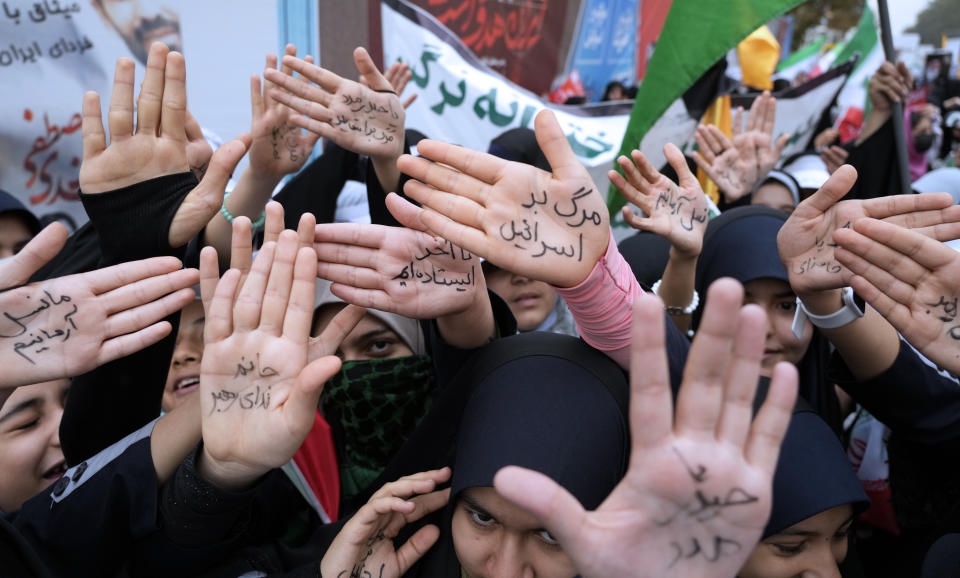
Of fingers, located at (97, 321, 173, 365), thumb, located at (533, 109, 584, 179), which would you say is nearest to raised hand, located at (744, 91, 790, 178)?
thumb, located at (533, 109, 584, 179)

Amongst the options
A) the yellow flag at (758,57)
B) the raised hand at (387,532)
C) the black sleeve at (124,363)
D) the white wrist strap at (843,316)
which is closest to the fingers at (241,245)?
the black sleeve at (124,363)

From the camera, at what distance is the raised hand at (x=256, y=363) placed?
4.00ft

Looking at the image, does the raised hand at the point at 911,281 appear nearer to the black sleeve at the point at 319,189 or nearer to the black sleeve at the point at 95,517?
the black sleeve at the point at 95,517

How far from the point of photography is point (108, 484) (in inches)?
51.7

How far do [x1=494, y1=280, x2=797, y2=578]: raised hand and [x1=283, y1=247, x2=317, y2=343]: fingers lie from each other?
1.87 feet

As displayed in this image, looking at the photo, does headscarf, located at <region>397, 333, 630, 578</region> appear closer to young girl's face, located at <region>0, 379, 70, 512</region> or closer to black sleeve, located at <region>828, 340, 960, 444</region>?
black sleeve, located at <region>828, 340, 960, 444</region>

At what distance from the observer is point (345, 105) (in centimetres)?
192

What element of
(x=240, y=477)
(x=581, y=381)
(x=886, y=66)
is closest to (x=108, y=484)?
(x=240, y=477)

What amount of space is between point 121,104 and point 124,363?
0.58 meters

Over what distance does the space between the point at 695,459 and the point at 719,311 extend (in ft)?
0.66

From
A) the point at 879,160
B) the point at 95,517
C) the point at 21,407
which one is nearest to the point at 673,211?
the point at 95,517

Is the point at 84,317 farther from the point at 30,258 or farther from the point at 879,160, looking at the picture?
the point at 879,160

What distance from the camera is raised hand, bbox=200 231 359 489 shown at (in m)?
1.22

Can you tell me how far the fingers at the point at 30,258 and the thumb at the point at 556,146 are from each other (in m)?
0.89
